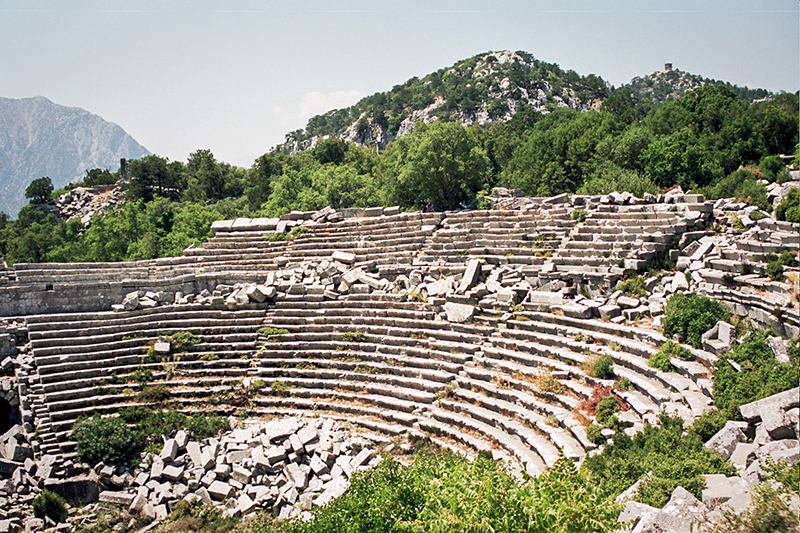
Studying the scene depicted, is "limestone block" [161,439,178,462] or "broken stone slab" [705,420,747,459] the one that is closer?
"broken stone slab" [705,420,747,459]

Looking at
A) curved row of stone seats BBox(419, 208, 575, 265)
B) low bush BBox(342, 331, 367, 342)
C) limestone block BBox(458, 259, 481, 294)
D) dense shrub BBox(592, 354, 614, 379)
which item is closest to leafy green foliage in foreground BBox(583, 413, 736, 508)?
dense shrub BBox(592, 354, 614, 379)

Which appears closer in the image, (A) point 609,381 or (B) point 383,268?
(A) point 609,381

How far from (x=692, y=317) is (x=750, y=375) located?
10.6 feet

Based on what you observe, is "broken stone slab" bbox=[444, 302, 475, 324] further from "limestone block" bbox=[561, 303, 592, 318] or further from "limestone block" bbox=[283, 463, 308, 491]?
"limestone block" bbox=[283, 463, 308, 491]

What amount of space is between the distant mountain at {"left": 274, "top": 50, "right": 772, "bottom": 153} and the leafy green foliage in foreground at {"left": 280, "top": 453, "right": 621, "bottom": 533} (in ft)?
302

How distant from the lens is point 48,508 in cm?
1494

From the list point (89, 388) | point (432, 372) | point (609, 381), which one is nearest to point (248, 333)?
point (89, 388)

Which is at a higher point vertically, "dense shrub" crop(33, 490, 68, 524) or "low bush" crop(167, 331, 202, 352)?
"low bush" crop(167, 331, 202, 352)

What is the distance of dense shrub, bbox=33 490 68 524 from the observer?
48.9 ft

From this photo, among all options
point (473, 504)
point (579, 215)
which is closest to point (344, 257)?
point (579, 215)

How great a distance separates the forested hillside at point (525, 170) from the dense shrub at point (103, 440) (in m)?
18.3

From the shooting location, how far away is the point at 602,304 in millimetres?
16906

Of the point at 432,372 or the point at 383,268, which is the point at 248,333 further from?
the point at 432,372

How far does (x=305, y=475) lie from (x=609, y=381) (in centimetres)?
737
